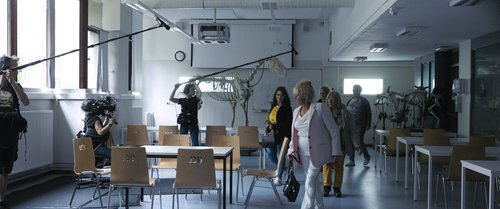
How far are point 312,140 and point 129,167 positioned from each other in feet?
5.75

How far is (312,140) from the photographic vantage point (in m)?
4.79

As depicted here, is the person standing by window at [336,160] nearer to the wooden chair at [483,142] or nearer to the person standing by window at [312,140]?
the person standing by window at [312,140]

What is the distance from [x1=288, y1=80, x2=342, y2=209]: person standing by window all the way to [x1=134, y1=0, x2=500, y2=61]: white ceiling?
155 cm

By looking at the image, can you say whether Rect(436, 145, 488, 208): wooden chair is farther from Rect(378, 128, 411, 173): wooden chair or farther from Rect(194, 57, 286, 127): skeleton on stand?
Rect(194, 57, 286, 127): skeleton on stand

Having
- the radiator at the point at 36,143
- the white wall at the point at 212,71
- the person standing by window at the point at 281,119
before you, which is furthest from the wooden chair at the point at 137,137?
the white wall at the point at 212,71

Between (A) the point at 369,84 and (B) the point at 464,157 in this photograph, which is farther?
(A) the point at 369,84

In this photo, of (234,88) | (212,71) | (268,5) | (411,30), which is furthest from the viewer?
(212,71)

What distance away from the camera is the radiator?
6730 millimetres

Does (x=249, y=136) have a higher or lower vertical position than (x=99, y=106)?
lower

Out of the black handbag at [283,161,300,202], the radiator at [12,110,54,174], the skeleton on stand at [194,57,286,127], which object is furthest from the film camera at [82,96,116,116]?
the skeleton on stand at [194,57,286,127]

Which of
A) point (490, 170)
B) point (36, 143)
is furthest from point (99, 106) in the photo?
point (490, 170)

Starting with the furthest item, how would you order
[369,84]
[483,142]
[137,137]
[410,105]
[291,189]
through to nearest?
1. [369,84]
2. [410,105]
3. [137,137]
4. [483,142]
5. [291,189]

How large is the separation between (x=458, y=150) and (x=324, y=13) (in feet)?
25.3

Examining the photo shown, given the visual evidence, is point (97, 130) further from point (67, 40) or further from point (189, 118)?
point (67, 40)
